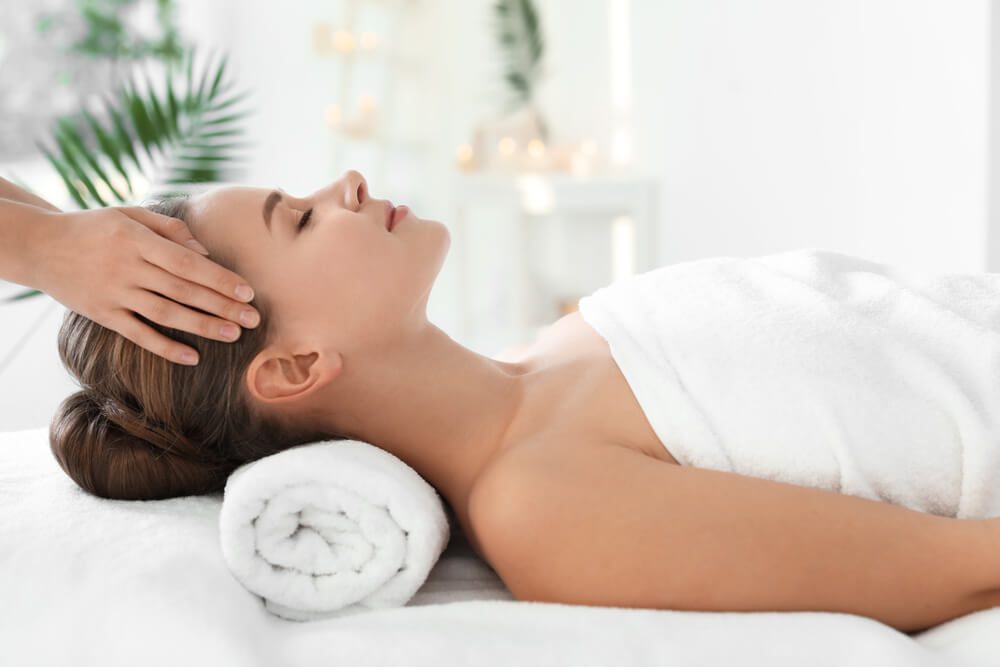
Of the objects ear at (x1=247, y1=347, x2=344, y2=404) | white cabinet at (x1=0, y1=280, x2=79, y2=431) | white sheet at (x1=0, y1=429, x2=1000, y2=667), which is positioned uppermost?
ear at (x1=247, y1=347, x2=344, y2=404)

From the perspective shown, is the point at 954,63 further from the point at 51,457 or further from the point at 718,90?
the point at 51,457

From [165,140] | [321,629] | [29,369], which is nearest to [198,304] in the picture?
[321,629]

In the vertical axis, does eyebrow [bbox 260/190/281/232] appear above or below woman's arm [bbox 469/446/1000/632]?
above

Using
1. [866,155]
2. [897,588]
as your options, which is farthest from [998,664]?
[866,155]

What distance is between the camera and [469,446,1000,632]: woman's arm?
927 mm

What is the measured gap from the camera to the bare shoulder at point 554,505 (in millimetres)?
977

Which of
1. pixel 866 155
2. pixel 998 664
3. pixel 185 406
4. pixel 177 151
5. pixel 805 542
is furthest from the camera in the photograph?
pixel 866 155

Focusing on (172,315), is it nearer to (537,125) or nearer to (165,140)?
(165,140)

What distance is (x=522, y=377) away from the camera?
1.28 meters

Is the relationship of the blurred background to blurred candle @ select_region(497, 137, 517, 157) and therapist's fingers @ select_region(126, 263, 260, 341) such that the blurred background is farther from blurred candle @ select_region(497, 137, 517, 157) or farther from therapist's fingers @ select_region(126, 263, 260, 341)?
therapist's fingers @ select_region(126, 263, 260, 341)

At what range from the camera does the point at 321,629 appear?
0.94 m

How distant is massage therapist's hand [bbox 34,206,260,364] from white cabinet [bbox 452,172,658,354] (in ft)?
9.05

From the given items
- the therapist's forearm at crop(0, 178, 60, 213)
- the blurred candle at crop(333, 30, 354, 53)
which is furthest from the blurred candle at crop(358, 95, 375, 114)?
the therapist's forearm at crop(0, 178, 60, 213)

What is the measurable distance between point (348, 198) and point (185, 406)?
328mm
